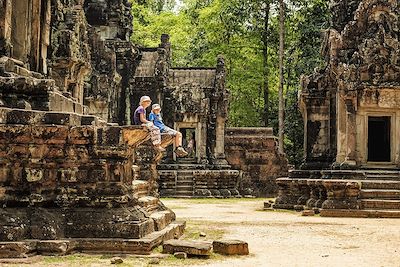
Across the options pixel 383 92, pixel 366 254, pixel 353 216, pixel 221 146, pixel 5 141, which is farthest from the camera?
pixel 221 146

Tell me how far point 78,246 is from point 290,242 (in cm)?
404

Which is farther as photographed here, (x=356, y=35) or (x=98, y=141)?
(x=356, y=35)

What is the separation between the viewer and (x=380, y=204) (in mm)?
17281

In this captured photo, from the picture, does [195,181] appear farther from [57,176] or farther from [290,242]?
[57,176]

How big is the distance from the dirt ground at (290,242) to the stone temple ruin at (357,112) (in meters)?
1.78

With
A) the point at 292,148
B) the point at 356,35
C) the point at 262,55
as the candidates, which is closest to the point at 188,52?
the point at 262,55

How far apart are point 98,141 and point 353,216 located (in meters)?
10.4

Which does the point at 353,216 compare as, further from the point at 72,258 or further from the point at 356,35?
the point at 72,258

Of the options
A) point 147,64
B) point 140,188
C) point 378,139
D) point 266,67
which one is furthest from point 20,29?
point 266,67

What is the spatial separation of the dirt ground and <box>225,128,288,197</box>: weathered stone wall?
1351 cm

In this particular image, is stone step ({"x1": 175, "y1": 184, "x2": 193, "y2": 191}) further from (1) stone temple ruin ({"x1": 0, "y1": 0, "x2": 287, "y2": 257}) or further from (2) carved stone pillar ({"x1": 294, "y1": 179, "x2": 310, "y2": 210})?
(1) stone temple ruin ({"x1": 0, "y1": 0, "x2": 287, "y2": 257})

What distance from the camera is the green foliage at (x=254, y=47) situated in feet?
126

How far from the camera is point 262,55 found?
42.1 m

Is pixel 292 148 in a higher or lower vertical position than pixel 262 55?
lower
